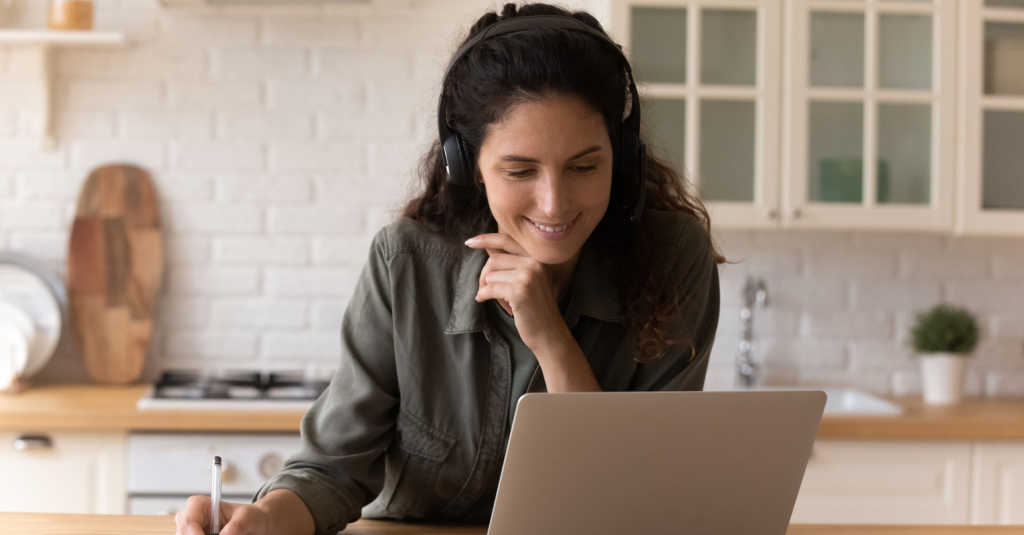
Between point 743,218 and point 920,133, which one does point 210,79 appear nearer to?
point 743,218

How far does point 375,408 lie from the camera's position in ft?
3.97

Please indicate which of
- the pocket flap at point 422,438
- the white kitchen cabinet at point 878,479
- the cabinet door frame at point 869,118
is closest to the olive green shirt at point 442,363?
the pocket flap at point 422,438

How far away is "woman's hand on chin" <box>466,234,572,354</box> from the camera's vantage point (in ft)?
3.83

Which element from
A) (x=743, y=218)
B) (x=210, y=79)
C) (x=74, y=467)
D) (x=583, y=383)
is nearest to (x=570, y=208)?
(x=583, y=383)

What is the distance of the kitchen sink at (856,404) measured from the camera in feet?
7.17

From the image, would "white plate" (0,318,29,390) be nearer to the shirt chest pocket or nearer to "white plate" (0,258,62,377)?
"white plate" (0,258,62,377)

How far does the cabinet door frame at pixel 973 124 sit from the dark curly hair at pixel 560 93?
1335 millimetres

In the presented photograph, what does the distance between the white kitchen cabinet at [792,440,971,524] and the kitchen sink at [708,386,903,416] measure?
8cm

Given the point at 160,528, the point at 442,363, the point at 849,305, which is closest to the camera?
the point at 160,528

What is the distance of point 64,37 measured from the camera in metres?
2.38

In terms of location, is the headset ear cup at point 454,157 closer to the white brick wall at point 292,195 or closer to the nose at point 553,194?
the nose at point 553,194

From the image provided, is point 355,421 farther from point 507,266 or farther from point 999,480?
point 999,480

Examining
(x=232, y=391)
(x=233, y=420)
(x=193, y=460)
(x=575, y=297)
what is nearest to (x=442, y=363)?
(x=575, y=297)

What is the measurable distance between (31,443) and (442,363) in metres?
1.38
